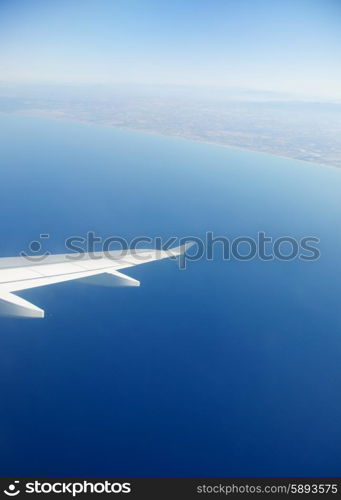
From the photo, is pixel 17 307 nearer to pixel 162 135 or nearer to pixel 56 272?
pixel 56 272

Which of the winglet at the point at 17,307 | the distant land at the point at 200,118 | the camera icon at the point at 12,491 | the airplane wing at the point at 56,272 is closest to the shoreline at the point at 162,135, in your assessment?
the distant land at the point at 200,118

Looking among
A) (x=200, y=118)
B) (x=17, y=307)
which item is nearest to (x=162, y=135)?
(x=200, y=118)

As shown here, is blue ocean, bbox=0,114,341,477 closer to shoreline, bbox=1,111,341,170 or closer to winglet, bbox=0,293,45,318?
winglet, bbox=0,293,45,318

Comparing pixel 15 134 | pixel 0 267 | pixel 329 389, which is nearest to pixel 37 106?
pixel 15 134

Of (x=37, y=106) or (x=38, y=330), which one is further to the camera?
→ (x=37, y=106)

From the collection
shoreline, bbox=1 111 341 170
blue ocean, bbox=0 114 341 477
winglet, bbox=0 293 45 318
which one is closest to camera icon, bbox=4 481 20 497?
blue ocean, bbox=0 114 341 477

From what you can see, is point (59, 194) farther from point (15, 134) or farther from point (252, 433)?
point (15, 134)
